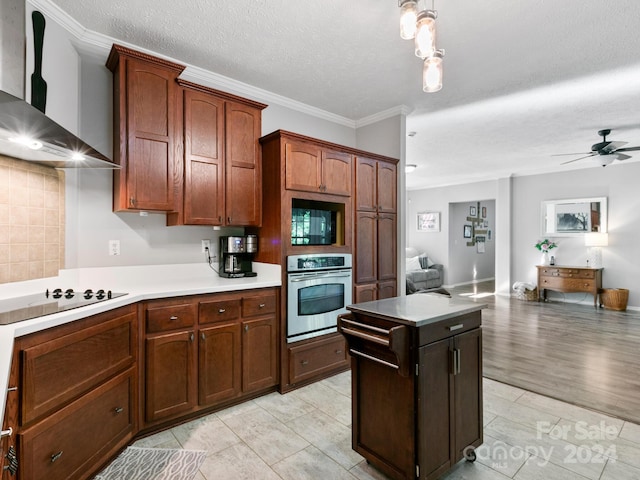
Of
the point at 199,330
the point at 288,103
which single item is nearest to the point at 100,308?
the point at 199,330

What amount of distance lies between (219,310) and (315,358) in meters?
1.05

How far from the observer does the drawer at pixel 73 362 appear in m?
1.42

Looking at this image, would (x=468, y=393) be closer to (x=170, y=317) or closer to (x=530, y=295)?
(x=170, y=317)

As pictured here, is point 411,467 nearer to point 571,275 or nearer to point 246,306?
point 246,306

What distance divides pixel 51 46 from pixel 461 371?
3.15 metres

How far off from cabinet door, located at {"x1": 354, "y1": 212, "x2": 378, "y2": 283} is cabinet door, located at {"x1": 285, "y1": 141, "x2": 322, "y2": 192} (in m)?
0.63

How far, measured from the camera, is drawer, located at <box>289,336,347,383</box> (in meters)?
2.86

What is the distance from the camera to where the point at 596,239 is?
625 centimetres

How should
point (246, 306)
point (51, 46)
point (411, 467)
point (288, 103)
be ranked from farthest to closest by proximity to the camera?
point (288, 103) → point (246, 306) → point (51, 46) → point (411, 467)

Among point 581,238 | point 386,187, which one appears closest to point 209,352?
point 386,187

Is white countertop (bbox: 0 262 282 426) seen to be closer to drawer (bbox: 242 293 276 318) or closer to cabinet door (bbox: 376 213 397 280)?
drawer (bbox: 242 293 276 318)

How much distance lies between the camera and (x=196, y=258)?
294 centimetres

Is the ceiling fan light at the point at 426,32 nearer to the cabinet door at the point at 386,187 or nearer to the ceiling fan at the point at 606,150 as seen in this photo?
the cabinet door at the point at 386,187

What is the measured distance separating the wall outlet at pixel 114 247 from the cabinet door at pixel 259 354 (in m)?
1.11
